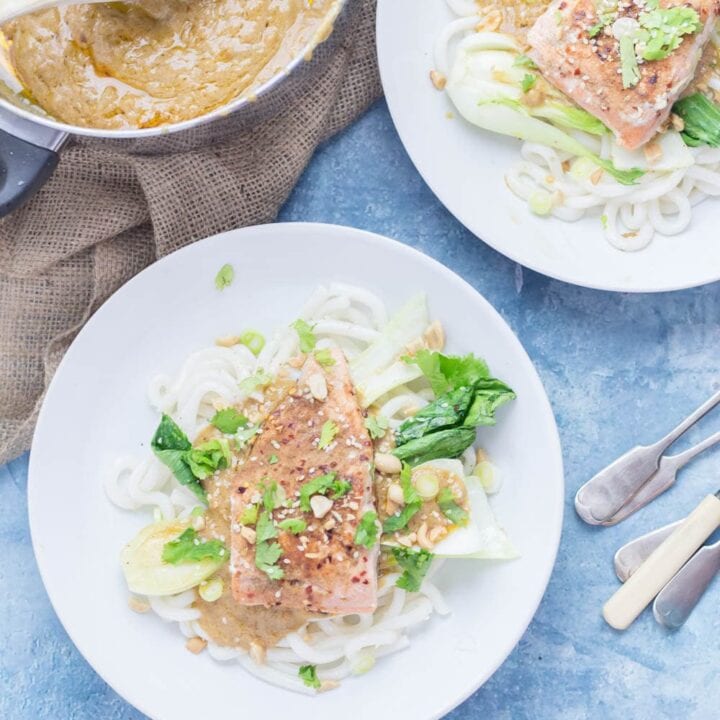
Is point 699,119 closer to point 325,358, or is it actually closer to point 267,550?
point 325,358

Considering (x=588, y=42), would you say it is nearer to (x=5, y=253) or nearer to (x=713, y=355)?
(x=713, y=355)

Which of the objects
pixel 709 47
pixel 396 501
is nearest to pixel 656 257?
pixel 709 47

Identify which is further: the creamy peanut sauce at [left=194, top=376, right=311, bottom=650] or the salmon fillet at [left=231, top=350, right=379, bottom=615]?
the creamy peanut sauce at [left=194, top=376, right=311, bottom=650]

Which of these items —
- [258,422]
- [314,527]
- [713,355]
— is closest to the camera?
[314,527]

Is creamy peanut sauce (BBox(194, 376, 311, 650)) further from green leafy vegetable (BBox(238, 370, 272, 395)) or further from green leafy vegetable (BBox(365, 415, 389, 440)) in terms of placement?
green leafy vegetable (BBox(365, 415, 389, 440))

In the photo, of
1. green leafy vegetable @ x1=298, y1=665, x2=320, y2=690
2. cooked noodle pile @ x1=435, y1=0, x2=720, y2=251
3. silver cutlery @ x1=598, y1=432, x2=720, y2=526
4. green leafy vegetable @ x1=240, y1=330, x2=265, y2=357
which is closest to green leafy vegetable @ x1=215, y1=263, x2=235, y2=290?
green leafy vegetable @ x1=240, y1=330, x2=265, y2=357
